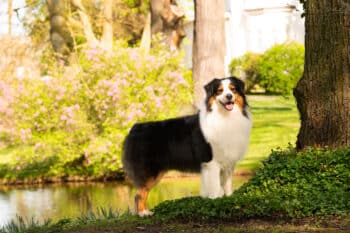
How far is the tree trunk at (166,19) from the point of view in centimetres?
2153

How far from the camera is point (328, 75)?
8523 millimetres

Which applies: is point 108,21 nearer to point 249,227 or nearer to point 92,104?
point 92,104

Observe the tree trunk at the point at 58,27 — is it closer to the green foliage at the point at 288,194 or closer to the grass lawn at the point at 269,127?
the grass lawn at the point at 269,127

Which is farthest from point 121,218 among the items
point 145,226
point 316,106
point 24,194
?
point 24,194

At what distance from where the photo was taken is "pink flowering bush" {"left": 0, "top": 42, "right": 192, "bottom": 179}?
15.8 metres

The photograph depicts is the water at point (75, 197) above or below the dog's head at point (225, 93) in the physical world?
below

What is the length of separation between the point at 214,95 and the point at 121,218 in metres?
1.80

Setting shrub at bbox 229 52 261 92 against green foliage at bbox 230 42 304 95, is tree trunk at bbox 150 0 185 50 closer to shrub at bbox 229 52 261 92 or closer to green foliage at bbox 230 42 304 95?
green foliage at bbox 230 42 304 95

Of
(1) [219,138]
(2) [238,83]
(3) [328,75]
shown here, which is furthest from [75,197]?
(3) [328,75]

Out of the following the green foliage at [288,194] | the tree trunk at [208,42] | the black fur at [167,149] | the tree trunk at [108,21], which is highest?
the tree trunk at [108,21]

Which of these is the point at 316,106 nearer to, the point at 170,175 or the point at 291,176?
the point at 291,176

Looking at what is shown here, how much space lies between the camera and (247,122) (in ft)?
28.2

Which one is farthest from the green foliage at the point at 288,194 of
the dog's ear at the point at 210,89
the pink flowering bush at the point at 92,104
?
the pink flowering bush at the point at 92,104

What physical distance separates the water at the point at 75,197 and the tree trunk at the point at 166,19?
6.82 metres
